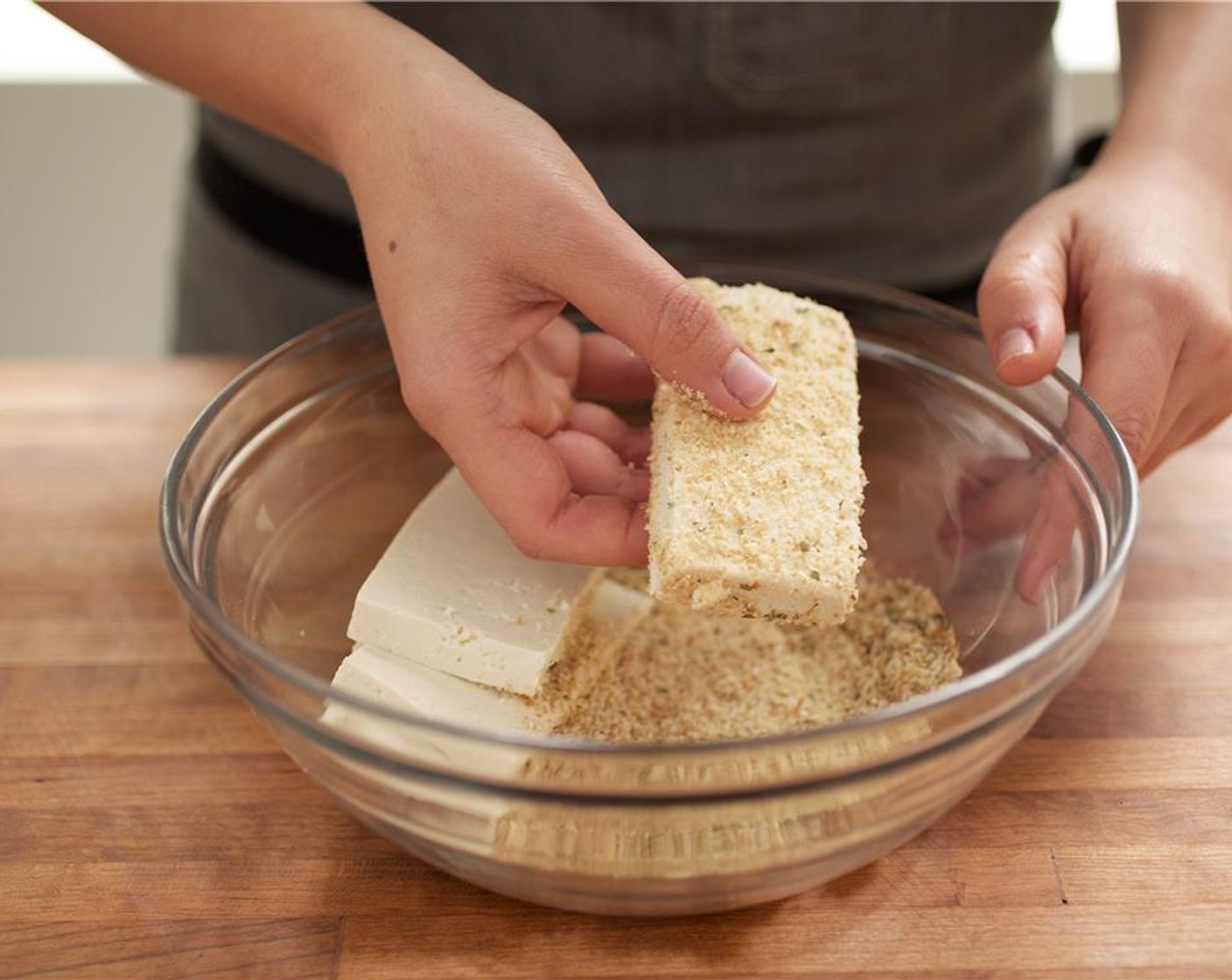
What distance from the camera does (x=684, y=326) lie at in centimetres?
90

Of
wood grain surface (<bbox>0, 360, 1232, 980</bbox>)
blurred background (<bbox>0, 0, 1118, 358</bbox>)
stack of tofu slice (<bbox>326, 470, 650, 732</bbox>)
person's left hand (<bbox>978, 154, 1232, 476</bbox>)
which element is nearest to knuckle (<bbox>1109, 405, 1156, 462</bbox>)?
person's left hand (<bbox>978, 154, 1232, 476</bbox>)

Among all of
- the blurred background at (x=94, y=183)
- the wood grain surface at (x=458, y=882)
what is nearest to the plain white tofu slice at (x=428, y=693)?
the wood grain surface at (x=458, y=882)

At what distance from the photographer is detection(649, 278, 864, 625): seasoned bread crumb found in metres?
0.87

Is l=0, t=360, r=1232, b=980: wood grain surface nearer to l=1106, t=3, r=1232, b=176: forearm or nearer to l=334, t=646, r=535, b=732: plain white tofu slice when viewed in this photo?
l=334, t=646, r=535, b=732: plain white tofu slice

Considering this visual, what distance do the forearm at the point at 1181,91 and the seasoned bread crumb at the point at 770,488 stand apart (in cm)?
38

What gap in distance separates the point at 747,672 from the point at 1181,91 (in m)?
0.68

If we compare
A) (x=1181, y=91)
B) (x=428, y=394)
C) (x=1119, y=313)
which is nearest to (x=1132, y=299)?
(x=1119, y=313)

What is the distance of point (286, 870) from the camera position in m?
0.92

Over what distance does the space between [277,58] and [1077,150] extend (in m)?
0.92

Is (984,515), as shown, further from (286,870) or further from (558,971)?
(286,870)

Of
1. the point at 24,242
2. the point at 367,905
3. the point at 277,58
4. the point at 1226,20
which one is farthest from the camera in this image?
the point at 24,242

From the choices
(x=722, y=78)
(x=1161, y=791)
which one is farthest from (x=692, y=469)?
(x=722, y=78)

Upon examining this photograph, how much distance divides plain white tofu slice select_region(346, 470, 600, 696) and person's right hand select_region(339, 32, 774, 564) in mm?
36

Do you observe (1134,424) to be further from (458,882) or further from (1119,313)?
(458,882)
